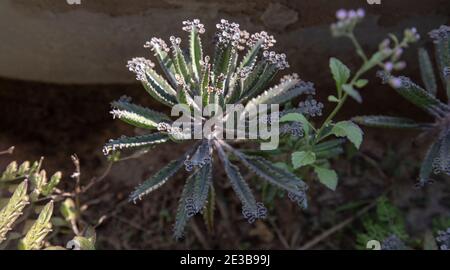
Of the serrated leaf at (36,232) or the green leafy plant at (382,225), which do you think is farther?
the green leafy plant at (382,225)

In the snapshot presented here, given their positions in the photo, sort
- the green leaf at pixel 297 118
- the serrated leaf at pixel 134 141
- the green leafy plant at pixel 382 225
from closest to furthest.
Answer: the green leaf at pixel 297 118 < the serrated leaf at pixel 134 141 < the green leafy plant at pixel 382 225

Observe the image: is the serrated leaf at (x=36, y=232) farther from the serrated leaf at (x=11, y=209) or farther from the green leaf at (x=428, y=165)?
the green leaf at (x=428, y=165)

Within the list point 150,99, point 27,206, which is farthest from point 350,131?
Result: point 27,206

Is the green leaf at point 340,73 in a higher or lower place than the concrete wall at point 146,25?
lower

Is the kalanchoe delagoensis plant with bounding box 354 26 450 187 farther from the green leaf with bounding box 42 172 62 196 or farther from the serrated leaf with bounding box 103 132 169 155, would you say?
the green leaf with bounding box 42 172 62 196

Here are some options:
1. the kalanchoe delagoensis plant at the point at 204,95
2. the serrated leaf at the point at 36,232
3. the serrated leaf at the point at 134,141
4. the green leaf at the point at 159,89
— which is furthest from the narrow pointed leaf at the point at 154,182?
the serrated leaf at the point at 36,232

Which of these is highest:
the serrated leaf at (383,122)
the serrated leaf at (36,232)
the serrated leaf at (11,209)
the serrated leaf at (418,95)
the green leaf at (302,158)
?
the serrated leaf at (418,95)
